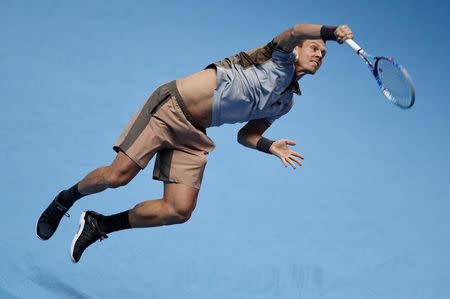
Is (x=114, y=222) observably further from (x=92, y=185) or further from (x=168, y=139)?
(x=168, y=139)

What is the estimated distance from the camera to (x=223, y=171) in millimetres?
4512

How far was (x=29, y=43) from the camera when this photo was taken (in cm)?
521

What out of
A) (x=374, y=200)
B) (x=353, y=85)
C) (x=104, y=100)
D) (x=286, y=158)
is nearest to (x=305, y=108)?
(x=353, y=85)

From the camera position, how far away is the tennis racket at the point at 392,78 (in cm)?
245

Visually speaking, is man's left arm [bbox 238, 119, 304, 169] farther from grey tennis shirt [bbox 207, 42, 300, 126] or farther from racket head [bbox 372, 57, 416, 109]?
→ racket head [bbox 372, 57, 416, 109]

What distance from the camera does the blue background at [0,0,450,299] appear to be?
11.3ft

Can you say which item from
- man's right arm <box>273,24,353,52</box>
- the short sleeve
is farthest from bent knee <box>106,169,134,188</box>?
man's right arm <box>273,24,353,52</box>

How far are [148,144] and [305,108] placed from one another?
10.0 feet

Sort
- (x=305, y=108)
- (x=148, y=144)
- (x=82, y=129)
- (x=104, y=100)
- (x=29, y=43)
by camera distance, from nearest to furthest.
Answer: (x=148, y=144) < (x=82, y=129) < (x=104, y=100) < (x=29, y=43) < (x=305, y=108)

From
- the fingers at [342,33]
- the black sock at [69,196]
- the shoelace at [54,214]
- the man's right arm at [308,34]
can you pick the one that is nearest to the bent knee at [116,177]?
the black sock at [69,196]

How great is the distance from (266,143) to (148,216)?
1.99 feet

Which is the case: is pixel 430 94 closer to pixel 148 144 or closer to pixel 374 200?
pixel 374 200

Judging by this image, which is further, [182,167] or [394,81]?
[182,167]

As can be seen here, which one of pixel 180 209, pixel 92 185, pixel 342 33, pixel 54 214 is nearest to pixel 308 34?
pixel 342 33
